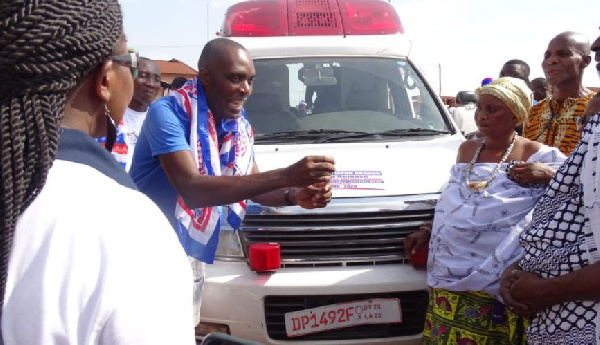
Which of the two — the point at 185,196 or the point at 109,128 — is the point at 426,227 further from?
the point at 109,128

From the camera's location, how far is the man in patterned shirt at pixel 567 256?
209 centimetres

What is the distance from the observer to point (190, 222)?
289 centimetres

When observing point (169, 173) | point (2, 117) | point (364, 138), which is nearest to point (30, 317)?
point (2, 117)

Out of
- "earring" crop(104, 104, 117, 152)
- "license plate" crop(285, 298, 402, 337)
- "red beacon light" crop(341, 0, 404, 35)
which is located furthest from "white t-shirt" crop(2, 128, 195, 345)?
"red beacon light" crop(341, 0, 404, 35)

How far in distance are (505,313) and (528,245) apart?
0.60 metres

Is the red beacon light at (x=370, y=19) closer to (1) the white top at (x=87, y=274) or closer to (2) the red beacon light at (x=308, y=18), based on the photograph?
(2) the red beacon light at (x=308, y=18)

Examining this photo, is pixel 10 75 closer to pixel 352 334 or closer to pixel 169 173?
pixel 169 173

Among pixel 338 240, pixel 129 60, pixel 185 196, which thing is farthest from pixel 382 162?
pixel 129 60

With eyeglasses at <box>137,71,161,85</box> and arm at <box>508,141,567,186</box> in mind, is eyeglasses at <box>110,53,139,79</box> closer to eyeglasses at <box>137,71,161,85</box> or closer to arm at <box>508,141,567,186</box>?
arm at <box>508,141,567,186</box>

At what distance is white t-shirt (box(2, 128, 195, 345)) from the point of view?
0.99 m

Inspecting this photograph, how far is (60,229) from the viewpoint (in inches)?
39.7

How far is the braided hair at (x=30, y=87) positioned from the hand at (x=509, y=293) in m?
2.00

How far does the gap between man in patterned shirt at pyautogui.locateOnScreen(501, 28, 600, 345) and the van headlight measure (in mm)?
1541

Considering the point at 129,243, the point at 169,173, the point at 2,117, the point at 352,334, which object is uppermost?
the point at 2,117
